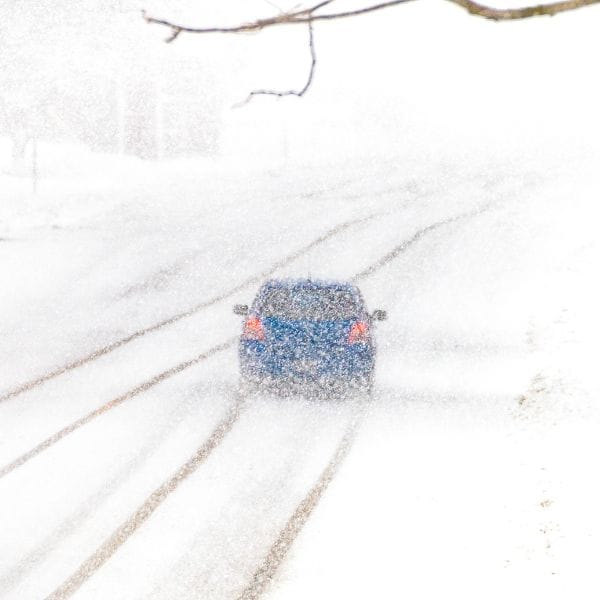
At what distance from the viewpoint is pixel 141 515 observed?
8.56 meters

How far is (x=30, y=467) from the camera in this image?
977 centimetres

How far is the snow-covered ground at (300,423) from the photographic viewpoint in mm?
7613

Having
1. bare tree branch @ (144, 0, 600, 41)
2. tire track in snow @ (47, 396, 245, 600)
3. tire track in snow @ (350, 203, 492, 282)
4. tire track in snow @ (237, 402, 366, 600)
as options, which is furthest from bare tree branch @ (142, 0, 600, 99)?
tire track in snow @ (350, 203, 492, 282)

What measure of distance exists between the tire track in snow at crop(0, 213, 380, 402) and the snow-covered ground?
14 centimetres

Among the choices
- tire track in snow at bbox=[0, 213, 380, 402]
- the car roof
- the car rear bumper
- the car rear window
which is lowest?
tire track in snow at bbox=[0, 213, 380, 402]

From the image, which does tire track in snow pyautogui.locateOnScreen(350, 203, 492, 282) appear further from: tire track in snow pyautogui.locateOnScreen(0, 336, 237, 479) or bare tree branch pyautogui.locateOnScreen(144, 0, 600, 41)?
bare tree branch pyautogui.locateOnScreen(144, 0, 600, 41)

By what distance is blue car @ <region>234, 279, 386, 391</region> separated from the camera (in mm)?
11938

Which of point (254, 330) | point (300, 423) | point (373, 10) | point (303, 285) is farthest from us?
point (303, 285)

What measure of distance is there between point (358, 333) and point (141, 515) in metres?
4.65

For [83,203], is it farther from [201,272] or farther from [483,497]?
[483,497]

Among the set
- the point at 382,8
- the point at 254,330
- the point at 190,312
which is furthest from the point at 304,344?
the point at 382,8

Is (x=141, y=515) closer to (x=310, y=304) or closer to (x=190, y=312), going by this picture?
(x=310, y=304)

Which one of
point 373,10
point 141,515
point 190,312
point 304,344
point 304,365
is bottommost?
point 190,312

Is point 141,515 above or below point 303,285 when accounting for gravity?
below
